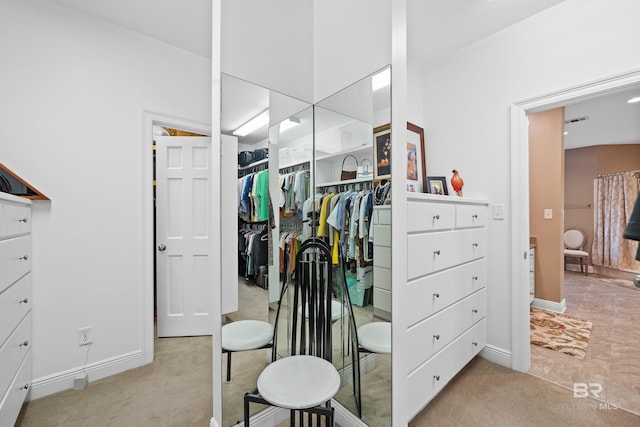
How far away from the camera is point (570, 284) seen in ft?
14.6

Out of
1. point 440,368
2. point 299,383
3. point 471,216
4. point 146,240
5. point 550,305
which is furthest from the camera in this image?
point 550,305

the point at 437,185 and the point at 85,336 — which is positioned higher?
the point at 437,185

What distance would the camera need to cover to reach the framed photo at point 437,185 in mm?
2408

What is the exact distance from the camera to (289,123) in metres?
1.54

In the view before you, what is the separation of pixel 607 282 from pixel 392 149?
5819mm

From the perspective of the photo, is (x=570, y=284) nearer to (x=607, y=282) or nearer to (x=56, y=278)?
(x=607, y=282)

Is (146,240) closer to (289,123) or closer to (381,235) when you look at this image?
(289,123)

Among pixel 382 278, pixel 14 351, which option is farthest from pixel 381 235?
pixel 14 351

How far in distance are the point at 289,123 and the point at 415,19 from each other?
1.30 m

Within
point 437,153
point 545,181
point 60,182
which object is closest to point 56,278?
point 60,182

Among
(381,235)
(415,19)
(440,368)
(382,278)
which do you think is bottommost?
(440,368)

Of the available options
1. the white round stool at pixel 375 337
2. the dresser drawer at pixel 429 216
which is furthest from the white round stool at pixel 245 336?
the dresser drawer at pixel 429 216

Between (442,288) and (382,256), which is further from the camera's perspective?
(442,288)

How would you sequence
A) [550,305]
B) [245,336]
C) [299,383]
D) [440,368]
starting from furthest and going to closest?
[550,305]
[440,368]
[245,336]
[299,383]
